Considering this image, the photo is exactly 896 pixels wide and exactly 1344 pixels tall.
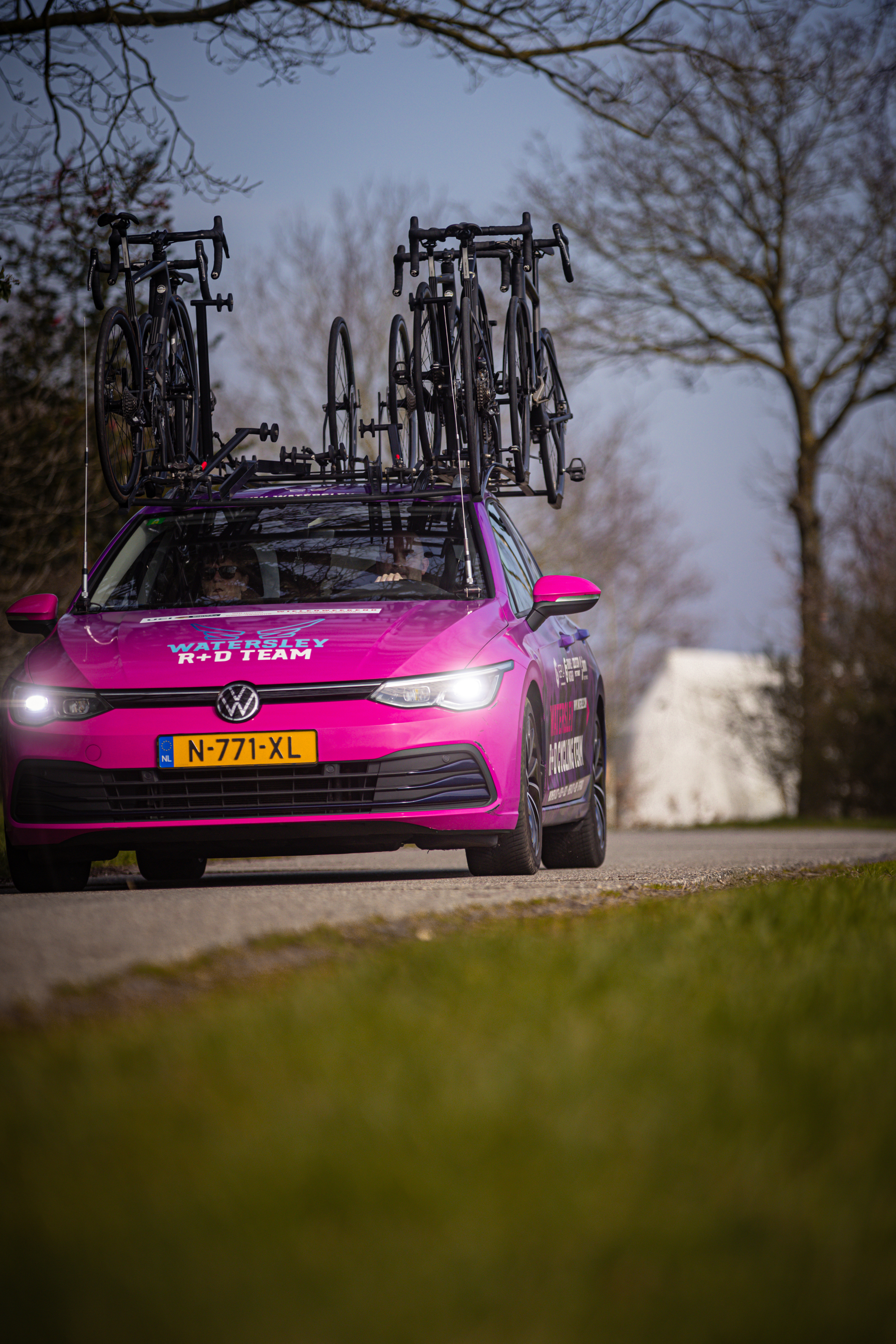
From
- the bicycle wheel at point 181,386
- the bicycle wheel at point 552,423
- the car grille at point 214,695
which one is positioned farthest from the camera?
the bicycle wheel at point 552,423

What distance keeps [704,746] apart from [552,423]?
20.2 meters

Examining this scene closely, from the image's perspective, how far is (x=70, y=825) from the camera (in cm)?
695

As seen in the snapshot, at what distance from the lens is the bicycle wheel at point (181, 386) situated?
9086 millimetres

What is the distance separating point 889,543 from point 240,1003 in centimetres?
2335

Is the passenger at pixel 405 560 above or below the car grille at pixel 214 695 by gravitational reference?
above

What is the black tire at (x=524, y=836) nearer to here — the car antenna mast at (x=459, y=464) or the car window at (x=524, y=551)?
the car antenna mast at (x=459, y=464)

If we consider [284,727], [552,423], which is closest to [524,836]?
[284,727]

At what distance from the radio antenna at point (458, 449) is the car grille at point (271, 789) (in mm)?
1062

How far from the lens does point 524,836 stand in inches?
279

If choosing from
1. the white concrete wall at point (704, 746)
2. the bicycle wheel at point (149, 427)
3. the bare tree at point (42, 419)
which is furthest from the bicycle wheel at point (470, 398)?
the white concrete wall at point (704, 746)

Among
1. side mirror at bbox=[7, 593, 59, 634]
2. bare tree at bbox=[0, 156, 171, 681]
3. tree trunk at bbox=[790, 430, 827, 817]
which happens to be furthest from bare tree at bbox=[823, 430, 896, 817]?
side mirror at bbox=[7, 593, 59, 634]

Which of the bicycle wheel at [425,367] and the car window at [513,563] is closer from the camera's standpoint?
the car window at [513,563]

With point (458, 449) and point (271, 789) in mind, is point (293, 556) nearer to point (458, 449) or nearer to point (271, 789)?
point (458, 449)

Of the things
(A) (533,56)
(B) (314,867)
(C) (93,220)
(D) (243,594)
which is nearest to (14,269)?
(C) (93,220)
